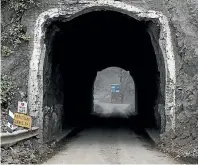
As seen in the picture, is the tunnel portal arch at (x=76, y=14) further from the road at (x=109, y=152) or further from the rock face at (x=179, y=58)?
the road at (x=109, y=152)

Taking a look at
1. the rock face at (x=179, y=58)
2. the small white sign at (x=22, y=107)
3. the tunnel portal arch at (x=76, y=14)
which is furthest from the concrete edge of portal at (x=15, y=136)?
the rock face at (x=179, y=58)

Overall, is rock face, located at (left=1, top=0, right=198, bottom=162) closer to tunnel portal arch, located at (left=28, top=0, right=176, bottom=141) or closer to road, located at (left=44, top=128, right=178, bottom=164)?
tunnel portal arch, located at (left=28, top=0, right=176, bottom=141)

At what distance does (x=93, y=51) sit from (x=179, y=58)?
10.2 m

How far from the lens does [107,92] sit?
67.9 m

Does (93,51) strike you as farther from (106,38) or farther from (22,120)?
(22,120)

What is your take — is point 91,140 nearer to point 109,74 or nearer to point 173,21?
point 173,21

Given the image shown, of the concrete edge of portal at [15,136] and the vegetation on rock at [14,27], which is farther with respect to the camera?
the vegetation on rock at [14,27]

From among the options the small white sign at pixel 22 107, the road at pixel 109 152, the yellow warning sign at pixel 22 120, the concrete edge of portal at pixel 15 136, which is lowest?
the road at pixel 109 152

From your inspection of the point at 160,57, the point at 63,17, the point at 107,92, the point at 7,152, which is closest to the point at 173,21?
the point at 160,57

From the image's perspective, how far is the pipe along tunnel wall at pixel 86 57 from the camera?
1443 cm

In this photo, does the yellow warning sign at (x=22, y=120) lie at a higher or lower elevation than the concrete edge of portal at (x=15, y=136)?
higher

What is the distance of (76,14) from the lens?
13578 millimetres

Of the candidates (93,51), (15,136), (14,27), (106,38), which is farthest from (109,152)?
(93,51)

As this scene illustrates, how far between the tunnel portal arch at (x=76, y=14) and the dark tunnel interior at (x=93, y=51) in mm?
622
